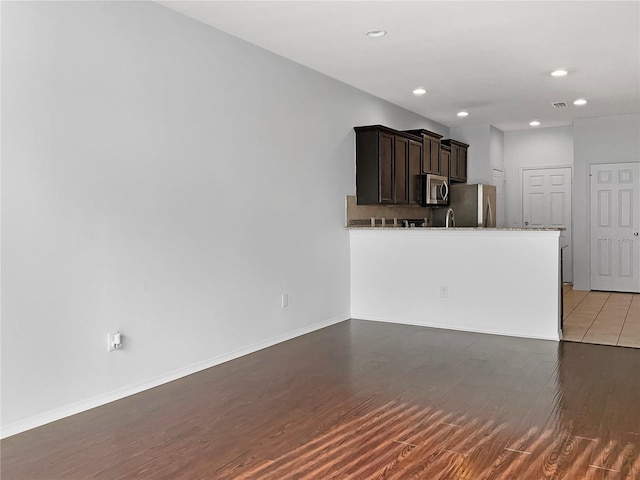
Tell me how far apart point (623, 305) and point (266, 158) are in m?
4.96

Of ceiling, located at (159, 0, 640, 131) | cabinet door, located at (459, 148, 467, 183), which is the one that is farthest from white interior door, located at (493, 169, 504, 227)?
ceiling, located at (159, 0, 640, 131)

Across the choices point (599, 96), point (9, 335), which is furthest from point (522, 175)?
point (9, 335)

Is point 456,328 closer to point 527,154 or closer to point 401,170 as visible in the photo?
point 401,170

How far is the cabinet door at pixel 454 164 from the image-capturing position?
26.7ft

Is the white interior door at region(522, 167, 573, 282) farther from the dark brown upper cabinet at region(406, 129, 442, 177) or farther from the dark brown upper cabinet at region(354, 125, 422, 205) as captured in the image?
the dark brown upper cabinet at region(354, 125, 422, 205)

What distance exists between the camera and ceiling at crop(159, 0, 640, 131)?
12.7 feet

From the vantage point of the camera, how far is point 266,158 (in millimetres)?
4812

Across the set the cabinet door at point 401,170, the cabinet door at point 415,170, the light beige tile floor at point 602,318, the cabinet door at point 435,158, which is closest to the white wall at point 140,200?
the cabinet door at point 401,170

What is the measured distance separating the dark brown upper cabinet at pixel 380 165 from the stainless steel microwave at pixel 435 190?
626 mm

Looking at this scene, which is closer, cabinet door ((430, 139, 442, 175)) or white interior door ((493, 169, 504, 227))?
cabinet door ((430, 139, 442, 175))

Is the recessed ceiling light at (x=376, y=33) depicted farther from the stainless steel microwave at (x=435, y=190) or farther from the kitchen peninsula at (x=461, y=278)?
the stainless steel microwave at (x=435, y=190)

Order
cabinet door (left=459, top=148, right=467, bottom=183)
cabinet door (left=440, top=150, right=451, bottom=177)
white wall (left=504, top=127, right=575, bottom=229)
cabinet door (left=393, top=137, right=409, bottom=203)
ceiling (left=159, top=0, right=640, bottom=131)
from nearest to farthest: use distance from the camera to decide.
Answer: ceiling (left=159, top=0, right=640, bottom=131) < cabinet door (left=393, top=137, right=409, bottom=203) < cabinet door (left=440, top=150, right=451, bottom=177) < cabinet door (left=459, top=148, right=467, bottom=183) < white wall (left=504, top=127, right=575, bottom=229)

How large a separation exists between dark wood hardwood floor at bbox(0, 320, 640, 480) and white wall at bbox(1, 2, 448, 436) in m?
0.35

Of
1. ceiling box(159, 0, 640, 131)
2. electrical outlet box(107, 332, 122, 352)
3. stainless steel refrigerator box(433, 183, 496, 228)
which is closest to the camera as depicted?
electrical outlet box(107, 332, 122, 352)
